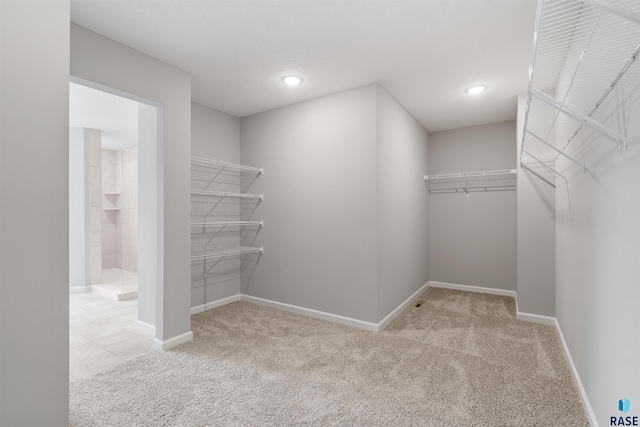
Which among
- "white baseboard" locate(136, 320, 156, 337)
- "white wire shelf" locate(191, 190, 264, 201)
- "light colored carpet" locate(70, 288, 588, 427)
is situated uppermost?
"white wire shelf" locate(191, 190, 264, 201)

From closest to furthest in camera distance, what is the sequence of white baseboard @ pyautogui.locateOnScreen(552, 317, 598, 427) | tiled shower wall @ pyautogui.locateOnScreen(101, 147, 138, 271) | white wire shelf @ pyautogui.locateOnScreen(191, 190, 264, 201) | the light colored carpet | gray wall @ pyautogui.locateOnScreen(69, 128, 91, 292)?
1. white baseboard @ pyautogui.locateOnScreen(552, 317, 598, 427)
2. the light colored carpet
3. white wire shelf @ pyautogui.locateOnScreen(191, 190, 264, 201)
4. tiled shower wall @ pyautogui.locateOnScreen(101, 147, 138, 271)
5. gray wall @ pyautogui.locateOnScreen(69, 128, 91, 292)

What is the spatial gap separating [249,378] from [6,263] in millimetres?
1516

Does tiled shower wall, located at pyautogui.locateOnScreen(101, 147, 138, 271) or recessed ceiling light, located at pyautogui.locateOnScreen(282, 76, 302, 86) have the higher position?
recessed ceiling light, located at pyautogui.locateOnScreen(282, 76, 302, 86)

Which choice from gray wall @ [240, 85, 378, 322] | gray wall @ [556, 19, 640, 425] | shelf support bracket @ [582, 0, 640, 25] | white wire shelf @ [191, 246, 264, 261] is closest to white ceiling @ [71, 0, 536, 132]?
gray wall @ [240, 85, 378, 322]

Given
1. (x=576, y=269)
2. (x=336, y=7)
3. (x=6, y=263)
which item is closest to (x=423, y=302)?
(x=576, y=269)

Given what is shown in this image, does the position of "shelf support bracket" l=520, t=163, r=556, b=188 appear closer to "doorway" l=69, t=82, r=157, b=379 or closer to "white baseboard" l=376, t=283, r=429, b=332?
"white baseboard" l=376, t=283, r=429, b=332

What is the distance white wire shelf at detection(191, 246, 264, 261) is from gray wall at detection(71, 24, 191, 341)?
2.18 ft

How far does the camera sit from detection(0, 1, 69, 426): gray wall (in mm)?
1210

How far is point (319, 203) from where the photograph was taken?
340 cm

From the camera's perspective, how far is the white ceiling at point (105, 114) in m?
3.26

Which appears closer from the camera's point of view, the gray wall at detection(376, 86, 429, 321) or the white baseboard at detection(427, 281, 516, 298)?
the gray wall at detection(376, 86, 429, 321)

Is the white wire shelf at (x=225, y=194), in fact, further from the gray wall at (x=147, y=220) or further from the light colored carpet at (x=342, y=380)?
the light colored carpet at (x=342, y=380)

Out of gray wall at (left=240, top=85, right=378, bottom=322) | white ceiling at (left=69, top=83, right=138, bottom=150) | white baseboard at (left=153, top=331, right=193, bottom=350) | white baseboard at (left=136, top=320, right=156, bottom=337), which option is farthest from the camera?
white ceiling at (left=69, top=83, right=138, bottom=150)

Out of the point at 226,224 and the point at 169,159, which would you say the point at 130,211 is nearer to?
the point at 226,224
